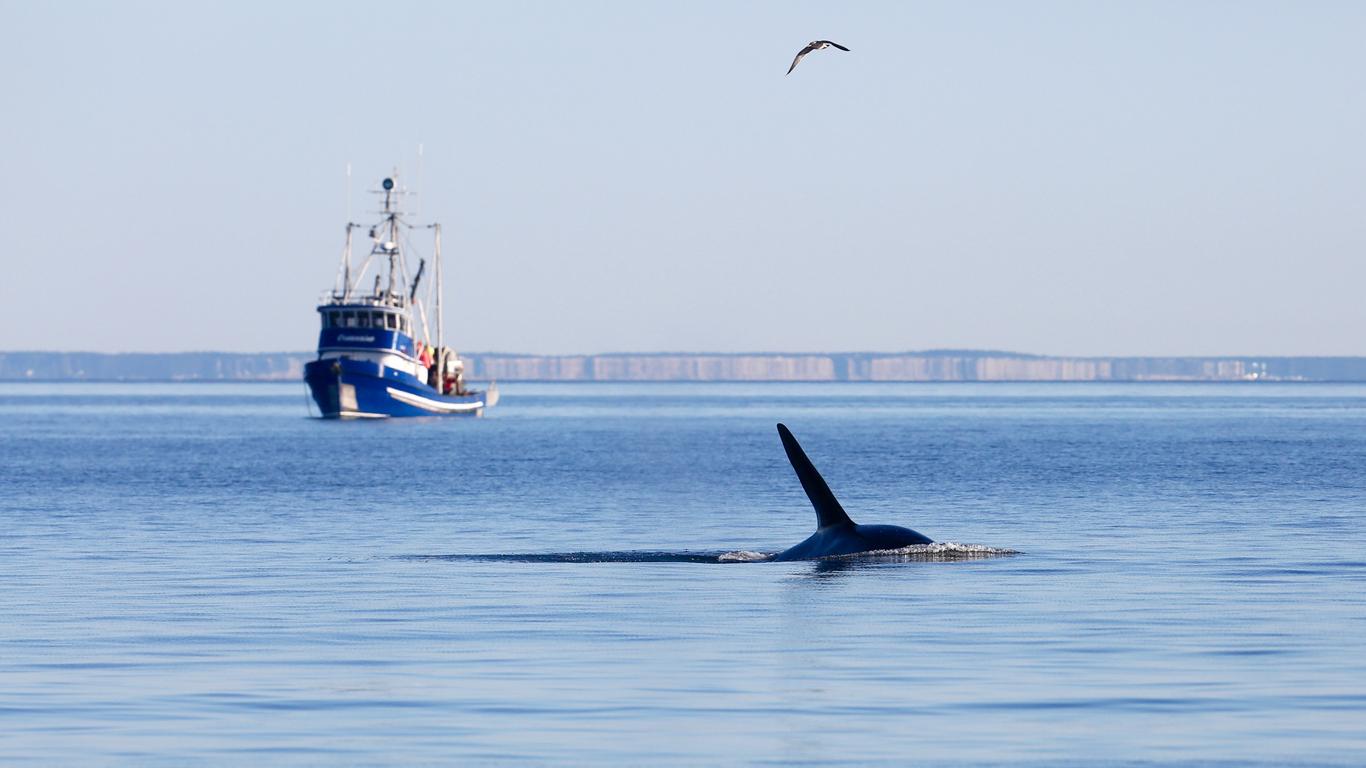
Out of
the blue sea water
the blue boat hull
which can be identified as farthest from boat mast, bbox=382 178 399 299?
the blue sea water

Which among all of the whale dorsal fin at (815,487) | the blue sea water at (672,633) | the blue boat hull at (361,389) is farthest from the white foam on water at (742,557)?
the blue boat hull at (361,389)

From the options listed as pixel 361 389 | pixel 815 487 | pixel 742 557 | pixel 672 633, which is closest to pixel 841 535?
pixel 815 487

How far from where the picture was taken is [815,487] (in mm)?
38812

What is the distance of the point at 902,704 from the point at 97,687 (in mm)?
8461

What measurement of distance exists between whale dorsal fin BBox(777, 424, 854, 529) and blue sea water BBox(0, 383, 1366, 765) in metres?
1.29

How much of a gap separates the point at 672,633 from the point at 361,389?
152 m

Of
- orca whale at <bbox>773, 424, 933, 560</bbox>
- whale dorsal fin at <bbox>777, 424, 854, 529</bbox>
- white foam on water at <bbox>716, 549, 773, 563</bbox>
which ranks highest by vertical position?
whale dorsal fin at <bbox>777, 424, 854, 529</bbox>

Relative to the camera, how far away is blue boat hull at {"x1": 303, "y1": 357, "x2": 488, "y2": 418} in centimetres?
17612

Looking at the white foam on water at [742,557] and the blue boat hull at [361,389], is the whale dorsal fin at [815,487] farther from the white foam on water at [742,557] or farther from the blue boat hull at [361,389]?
the blue boat hull at [361,389]

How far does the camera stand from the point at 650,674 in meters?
24.7

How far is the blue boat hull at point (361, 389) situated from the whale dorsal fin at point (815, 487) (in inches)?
5430

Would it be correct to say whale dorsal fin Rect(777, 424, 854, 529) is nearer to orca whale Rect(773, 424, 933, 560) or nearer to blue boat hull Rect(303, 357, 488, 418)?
orca whale Rect(773, 424, 933, 560)

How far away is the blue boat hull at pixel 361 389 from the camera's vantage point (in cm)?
17612

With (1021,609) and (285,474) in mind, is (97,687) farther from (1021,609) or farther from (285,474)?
(285,474)
